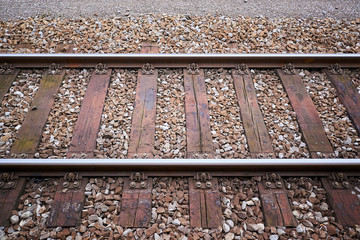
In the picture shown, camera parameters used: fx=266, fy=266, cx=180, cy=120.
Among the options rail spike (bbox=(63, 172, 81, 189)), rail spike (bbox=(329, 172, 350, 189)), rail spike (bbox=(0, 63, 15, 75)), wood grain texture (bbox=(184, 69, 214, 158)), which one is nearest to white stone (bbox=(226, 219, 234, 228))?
wood grain texture (bbox=(184, 69, 214, 158))

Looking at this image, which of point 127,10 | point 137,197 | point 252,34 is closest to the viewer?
point 137,197

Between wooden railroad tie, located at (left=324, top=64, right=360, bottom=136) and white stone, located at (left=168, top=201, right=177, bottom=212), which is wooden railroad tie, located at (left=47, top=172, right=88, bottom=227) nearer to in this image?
white stone, located at (left=168, top=201, right=177, bottom=212)

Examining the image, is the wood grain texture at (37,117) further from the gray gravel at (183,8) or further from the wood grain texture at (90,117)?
the gray gravel at (183,8)

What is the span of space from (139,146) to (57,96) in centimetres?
143

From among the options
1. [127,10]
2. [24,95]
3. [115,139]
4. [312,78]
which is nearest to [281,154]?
[312,78]

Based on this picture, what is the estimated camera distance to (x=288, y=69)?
3926 millimetres

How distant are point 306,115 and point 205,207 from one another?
1.84 m

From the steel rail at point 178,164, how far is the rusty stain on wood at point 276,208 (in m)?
0.25

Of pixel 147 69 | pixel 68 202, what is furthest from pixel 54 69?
pixel 68 202

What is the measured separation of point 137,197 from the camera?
260 centimetres

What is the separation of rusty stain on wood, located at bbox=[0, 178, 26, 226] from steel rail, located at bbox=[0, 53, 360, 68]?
191 cm

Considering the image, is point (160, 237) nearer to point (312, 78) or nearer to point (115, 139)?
point (115, 139)

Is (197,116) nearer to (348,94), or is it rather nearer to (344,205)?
(344,205)

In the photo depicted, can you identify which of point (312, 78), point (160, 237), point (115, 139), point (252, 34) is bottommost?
point (160, 237)
